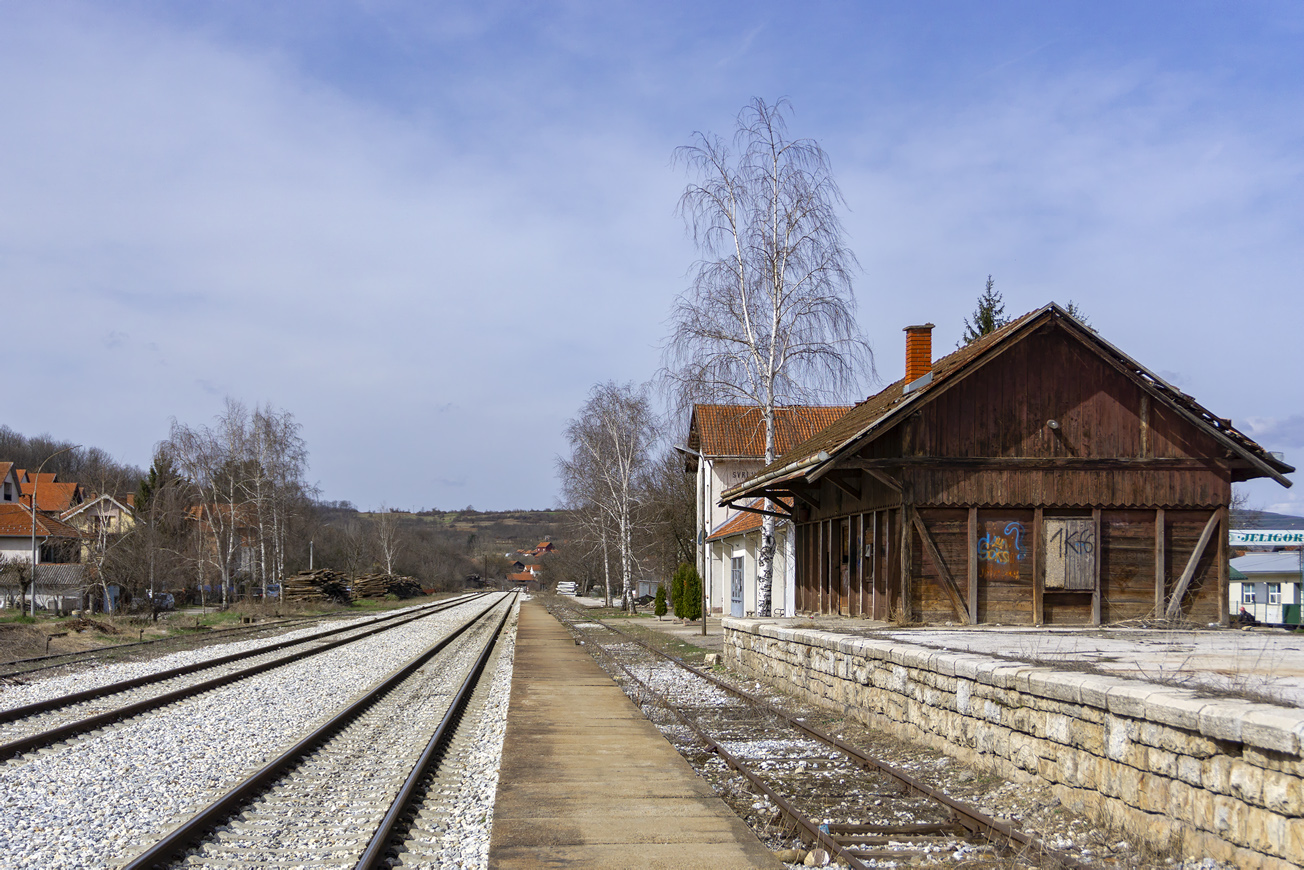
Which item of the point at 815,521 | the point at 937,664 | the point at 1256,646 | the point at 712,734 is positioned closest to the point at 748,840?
the point at 937,664

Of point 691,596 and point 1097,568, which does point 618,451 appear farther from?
point 1097,568

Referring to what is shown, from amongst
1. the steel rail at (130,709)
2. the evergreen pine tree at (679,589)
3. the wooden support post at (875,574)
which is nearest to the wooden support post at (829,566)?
the wooden support post at (875,574)

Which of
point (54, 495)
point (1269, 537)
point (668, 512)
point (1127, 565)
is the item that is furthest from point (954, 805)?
point (54, 495)

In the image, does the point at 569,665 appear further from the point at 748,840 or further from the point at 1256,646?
the point at 748,840

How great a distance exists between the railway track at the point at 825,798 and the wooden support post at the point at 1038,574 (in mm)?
4435

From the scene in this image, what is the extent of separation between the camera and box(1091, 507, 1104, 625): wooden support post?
1462 cm

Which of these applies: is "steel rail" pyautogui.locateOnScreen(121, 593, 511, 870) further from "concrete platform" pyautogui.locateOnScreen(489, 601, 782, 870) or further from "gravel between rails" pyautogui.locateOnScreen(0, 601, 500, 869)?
"concrete platform" pyautogui.locateOnScreen(489, 601, 782, 870)

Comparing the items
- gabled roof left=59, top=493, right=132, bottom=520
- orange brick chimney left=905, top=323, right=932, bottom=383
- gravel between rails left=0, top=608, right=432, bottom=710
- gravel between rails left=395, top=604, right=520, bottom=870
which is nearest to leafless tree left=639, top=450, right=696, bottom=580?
gabled roof left=59, top=493, right=132, bottom=520

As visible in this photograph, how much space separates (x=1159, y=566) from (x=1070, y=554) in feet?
4.22

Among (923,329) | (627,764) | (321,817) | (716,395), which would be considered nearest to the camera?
(321,817)

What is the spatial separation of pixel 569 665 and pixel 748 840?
12600 millimetres

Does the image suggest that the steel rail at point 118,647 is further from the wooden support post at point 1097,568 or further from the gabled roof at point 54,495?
the gabled roof at point 54,495

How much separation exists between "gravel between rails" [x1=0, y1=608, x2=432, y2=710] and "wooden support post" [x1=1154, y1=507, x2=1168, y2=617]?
50.2 ft

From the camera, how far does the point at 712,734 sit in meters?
10.7
